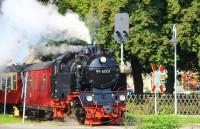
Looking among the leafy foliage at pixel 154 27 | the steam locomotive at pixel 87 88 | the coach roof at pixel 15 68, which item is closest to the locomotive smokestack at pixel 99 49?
the steam locomotive at pixel 87 88

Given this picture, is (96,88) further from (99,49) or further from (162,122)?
(162,122)

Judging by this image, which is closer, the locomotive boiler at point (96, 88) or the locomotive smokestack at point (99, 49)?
the locomotive boiler at point (96, 88)

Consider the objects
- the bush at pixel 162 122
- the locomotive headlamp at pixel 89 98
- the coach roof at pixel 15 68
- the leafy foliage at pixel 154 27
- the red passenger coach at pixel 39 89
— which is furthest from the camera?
the leafy foliage at pixel 154 27

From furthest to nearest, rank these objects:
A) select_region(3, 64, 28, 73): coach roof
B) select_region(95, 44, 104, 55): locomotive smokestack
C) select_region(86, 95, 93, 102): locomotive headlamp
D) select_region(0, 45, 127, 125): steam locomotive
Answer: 1. select_region(3, 64, 28, 73): coach roof
2. select_region(95, 44, 104, 55): locomotive smokestack
3. select_region(0, 45, 127, 125): steam locomotive
4. select_region(86, 95, 93, 102): locomotive headlamp

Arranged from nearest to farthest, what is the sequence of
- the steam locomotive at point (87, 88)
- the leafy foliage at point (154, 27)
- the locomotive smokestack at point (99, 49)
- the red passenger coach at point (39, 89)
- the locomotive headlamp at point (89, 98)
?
the locomotive headlamp at point (89, 98) < the steam locomotive at point (87, 88) < the locomotive smokestack at point (99, 49) < the red passenger coach at point (39, 89) < the leafy foliage at point (154, 27)

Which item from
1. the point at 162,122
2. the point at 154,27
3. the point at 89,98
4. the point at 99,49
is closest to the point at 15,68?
the point at 154,27

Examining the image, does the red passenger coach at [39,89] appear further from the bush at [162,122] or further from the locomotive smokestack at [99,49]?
the bush at [162,122]

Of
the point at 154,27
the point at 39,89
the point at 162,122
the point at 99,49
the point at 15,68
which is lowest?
the point at 162,122

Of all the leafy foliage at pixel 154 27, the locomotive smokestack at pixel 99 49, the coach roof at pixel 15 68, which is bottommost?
the coach roof at pixel 15 68

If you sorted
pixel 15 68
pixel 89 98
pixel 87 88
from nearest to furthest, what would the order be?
pixel 89 98 < pixel 87 88 < pixel 15 68

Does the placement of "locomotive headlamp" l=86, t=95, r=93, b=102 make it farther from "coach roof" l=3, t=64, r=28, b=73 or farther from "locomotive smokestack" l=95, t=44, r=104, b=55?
"coach roof" l=3, t=64, r=28, b=73

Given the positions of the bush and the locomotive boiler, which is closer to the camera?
the bush

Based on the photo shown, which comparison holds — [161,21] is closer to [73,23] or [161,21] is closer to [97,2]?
[97,2]

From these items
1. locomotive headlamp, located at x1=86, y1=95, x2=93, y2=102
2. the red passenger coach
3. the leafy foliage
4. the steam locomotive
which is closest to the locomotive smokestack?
the steam locomotive
